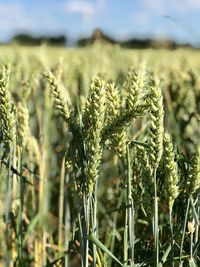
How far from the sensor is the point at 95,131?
2.93 ft

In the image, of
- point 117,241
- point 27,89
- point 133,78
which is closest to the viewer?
point 133,78

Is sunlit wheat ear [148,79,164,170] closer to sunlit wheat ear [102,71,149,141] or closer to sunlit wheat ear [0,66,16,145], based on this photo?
sunlit wheat ear [102,71,149,141]

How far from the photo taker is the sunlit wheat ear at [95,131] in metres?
0.89

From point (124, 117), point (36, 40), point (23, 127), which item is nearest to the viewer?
point (124, 117)

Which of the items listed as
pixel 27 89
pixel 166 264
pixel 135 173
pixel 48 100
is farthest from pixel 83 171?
pixel 48 100

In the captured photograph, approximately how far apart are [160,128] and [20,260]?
404 millimetres

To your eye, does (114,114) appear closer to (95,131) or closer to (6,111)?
(95,131)

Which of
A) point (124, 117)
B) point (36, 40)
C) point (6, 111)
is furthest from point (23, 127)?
point (36, 40)

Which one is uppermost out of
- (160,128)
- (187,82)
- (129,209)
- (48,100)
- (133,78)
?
(187,82)

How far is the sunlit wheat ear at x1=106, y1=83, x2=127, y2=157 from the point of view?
3.10 feet

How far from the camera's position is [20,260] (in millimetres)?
1122

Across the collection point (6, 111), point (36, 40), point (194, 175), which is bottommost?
point (194, 175)

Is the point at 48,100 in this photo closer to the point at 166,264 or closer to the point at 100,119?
the point at 166,264

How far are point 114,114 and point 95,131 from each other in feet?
0.21
